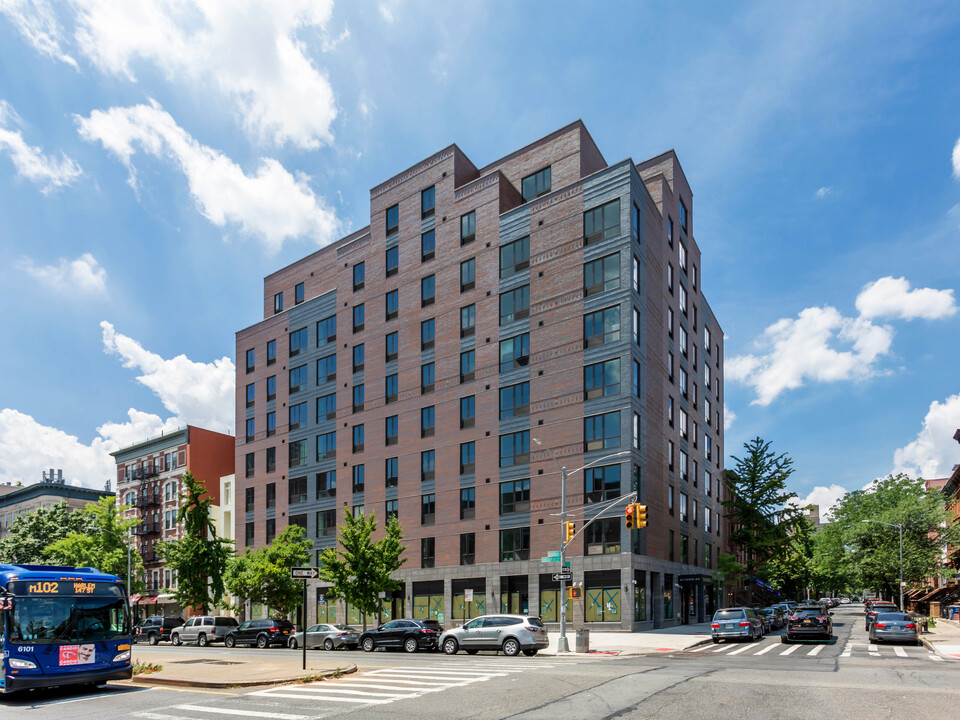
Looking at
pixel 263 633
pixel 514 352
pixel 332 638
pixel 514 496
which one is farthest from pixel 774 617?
pixel 263 633

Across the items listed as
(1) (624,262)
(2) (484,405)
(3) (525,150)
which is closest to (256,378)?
(2) (484,405)

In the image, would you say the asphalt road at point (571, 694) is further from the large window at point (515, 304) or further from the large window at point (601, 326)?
the large window at point (515, 304)

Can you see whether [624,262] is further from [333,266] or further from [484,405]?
[333,266]

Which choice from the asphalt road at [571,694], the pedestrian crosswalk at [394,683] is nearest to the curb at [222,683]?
the pedestrian crosswalk at [394,683]

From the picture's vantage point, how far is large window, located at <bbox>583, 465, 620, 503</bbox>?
45906 mm

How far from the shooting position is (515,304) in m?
52.4

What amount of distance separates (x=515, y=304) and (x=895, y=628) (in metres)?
29.2

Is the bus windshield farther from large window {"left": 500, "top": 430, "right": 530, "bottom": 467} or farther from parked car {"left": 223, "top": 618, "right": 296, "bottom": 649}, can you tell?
large window {"left": 500, "top": 430, "right": 530, "bottom": 467}

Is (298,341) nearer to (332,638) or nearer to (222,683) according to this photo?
(332,638)

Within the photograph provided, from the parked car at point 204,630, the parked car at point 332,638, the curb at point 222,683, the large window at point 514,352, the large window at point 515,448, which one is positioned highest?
the large window at point 514,352

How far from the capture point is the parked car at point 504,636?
29938mm

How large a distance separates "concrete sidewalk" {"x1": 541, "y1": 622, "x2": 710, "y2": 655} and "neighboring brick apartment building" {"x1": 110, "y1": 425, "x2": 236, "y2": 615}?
144 feet

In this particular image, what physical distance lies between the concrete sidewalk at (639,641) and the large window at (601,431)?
1087 centimetres

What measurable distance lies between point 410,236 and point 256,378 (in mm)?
23148
